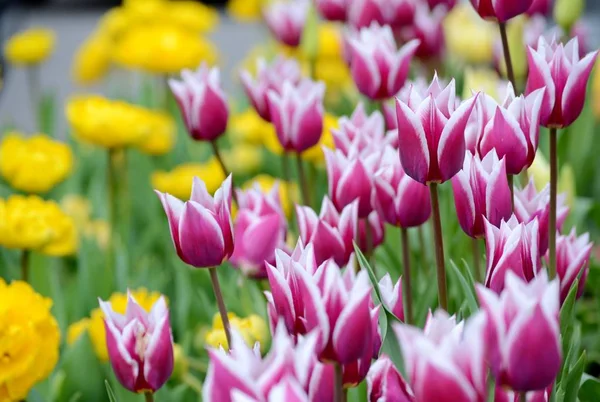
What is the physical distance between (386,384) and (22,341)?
1.10ft

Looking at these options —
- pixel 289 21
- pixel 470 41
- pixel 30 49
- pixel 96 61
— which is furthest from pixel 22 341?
pixel 470 41

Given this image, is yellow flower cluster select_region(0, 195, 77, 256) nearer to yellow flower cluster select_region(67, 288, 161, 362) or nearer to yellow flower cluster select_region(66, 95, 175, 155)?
yellow flower cluster select_region(67, 288, 161, 362)

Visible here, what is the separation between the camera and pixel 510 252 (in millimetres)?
528

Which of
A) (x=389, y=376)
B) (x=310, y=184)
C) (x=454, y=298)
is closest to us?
(x=389, y=376)

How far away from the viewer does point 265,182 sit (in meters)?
1.33

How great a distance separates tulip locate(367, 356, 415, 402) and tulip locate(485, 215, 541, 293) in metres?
0.08

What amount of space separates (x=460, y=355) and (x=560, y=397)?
0.83ft

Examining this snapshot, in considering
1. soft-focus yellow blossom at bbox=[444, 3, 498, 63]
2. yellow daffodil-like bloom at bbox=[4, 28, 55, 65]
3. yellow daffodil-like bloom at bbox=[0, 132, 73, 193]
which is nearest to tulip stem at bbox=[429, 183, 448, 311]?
yellow daffodil-like bloom at bbox=[0, 132, 73, 193]

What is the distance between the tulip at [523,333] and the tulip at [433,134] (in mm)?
172

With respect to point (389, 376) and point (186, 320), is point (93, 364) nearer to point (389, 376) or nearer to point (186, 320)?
point (186, 320)

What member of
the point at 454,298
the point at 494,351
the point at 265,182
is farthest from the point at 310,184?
the point at 494,351

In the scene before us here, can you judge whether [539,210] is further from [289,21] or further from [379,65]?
[289,21]

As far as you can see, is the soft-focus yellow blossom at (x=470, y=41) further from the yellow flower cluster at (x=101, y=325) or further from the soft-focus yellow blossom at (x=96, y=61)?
the yellow flower cluster at (x=101, y=325)

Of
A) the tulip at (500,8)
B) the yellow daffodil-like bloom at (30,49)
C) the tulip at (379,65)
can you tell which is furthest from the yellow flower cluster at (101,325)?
the yellow daffodil-like bloom at (30,49)
